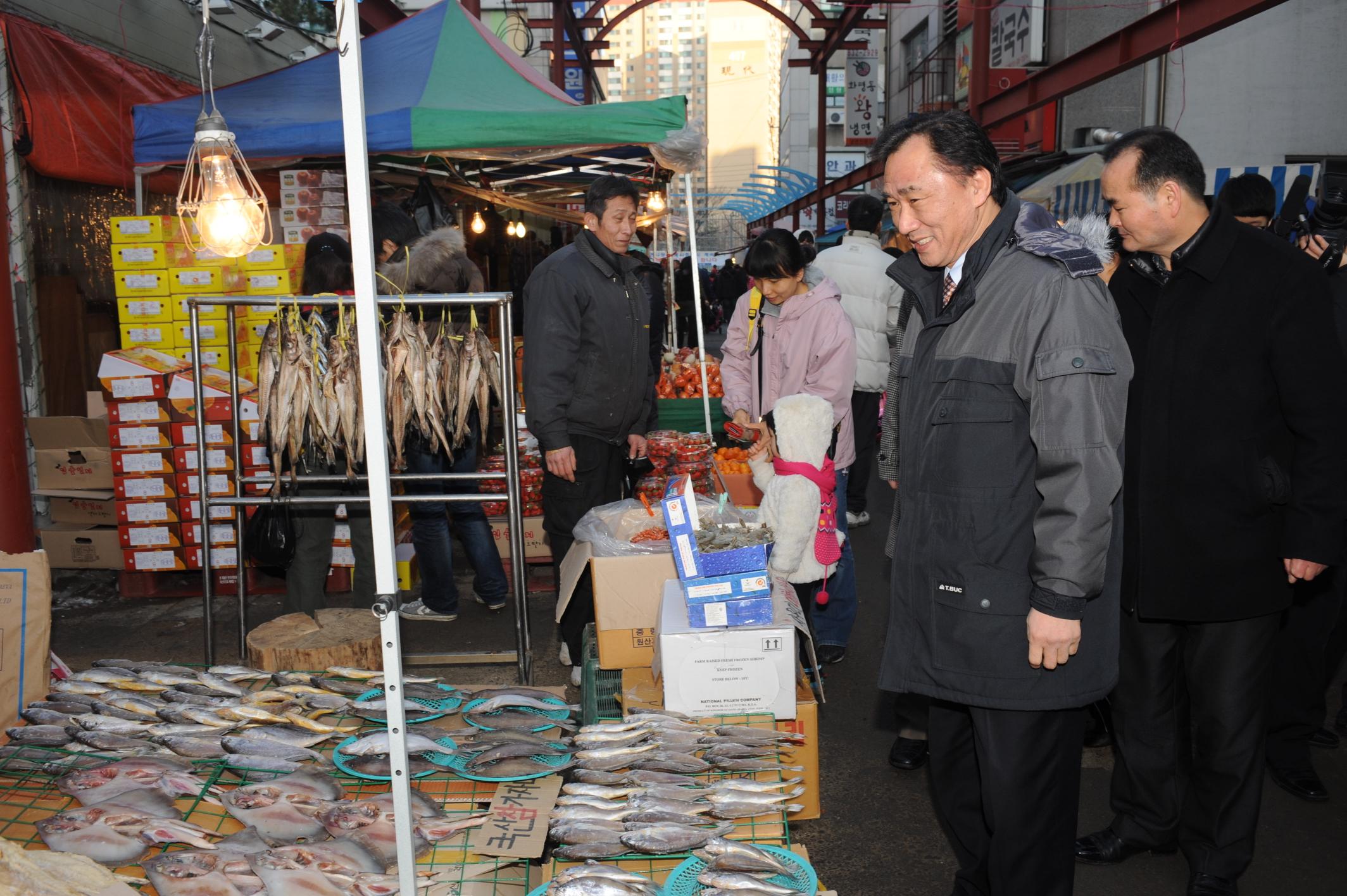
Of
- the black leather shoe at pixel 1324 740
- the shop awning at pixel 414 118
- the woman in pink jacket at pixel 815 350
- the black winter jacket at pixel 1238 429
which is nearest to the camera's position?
the black winter jacket at pixel 1238 429

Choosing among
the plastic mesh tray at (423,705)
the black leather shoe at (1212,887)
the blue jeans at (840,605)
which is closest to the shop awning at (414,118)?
the blue jeans at (840,605)

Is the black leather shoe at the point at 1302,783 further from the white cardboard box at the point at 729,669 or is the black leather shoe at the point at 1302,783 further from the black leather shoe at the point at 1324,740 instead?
the white cardboard box at the point at 729,669

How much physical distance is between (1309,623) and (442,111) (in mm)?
5427

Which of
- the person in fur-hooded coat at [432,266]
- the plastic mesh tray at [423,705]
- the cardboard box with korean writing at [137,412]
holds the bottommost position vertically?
the plastic mesh tray at [423,705]

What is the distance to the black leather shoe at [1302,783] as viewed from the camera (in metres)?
3.94

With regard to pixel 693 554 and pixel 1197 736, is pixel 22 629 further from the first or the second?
pixel 1197 736

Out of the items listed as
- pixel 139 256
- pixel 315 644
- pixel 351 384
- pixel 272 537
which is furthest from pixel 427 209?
pixel 315 644

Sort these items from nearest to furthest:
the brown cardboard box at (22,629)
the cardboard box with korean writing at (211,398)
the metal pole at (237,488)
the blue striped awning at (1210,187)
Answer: the brown cardboard box at (22,629) < the metal pole at (237,488) < the cardboard box with korean writing at (211,398) < the blue striped awning at (1210,187)

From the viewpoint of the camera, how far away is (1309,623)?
4.09 m

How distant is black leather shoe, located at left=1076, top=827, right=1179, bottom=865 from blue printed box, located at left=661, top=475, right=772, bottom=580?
1.57 metres

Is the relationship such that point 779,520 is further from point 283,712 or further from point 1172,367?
point 283,712

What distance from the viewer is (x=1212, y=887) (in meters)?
3.21

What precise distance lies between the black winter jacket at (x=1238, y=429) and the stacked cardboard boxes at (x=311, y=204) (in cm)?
682

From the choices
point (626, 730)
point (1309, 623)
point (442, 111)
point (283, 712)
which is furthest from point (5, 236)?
point (1309, 623)
